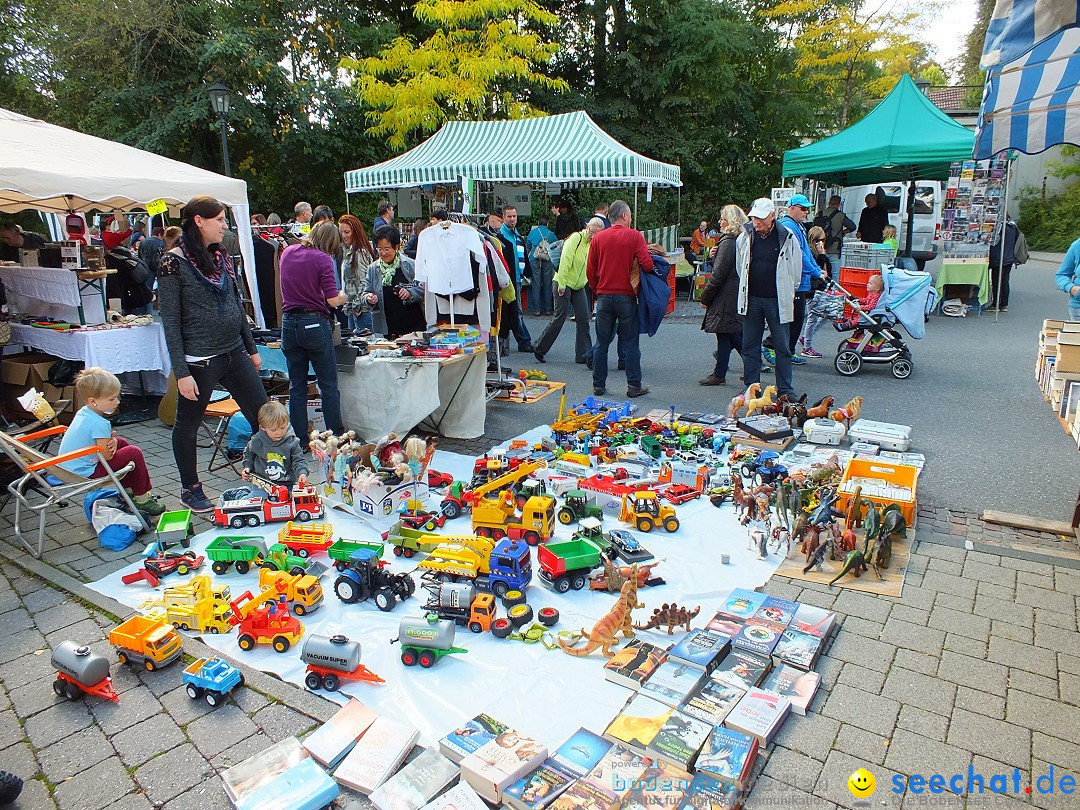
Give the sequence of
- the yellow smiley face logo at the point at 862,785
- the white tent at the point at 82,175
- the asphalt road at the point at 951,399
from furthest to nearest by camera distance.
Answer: the white tent at the point at 82,175 < the asphalt road at the point at 951,399 < the yellow smiley face logo at the point at 862,785

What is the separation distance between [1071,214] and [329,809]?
33.5 meters

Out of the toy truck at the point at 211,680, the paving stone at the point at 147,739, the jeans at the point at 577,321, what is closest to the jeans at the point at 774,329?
the jeans at the point at 577,321

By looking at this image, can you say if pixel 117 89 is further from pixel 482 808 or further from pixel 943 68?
pixel 943 68

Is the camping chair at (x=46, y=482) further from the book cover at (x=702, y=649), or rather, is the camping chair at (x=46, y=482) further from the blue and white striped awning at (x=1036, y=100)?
the blue and white striped awning at (x=1036, y=100)

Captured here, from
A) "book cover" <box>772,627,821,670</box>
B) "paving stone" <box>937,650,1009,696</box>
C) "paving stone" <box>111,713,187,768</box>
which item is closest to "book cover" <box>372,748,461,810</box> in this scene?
"paving stone" <box>111,713,187,768</box>

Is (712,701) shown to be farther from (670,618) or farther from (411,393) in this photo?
(411,393)

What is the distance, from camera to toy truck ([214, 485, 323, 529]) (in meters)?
4.48

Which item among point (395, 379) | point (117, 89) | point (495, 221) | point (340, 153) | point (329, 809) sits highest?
point (117, 89)

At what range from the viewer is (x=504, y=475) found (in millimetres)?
4754

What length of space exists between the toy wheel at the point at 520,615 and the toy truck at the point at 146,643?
1527 mm

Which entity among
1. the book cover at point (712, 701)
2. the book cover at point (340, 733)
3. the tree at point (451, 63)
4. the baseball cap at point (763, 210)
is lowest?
the book cover at point (340, 733)

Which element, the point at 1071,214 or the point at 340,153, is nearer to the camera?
the point at 340,153

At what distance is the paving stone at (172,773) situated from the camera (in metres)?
2.43

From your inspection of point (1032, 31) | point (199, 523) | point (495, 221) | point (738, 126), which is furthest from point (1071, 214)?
point (199, 523)
